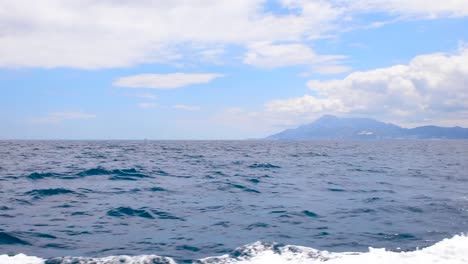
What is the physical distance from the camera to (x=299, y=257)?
11461 mm

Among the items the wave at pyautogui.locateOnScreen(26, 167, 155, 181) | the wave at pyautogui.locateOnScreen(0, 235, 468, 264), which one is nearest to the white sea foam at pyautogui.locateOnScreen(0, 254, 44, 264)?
the wave at pyautogui.locateOnScreen(0, 235, 468, 264)

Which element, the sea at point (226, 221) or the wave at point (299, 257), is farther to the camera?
the sea at point (226, 221)

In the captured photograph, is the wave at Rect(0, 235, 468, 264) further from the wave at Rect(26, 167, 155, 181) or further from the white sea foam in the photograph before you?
the wave at Rect(26, 167, 155, 181)

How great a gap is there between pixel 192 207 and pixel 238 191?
5440 mm

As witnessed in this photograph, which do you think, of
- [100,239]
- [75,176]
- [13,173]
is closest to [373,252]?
[100,239]

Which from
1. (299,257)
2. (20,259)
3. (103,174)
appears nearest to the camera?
(20,259)

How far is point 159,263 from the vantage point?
426 inches

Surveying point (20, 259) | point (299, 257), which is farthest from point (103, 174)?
point (299, 257)

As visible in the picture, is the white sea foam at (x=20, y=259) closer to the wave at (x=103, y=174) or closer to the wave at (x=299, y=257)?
the wave at (x=299, y=257)

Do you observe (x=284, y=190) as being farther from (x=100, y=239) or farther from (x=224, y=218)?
(x=100, y=239)

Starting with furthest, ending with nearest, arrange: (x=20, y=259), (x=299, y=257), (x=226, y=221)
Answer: (x=226, y=221) → (x=299, y=257) → (x=20, y=259)

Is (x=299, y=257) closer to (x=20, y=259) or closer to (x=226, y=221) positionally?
(x=226, y=221)

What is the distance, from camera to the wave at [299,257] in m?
10.9

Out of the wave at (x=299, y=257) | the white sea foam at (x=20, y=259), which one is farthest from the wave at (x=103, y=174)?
the wave at (x=299, y=257)
